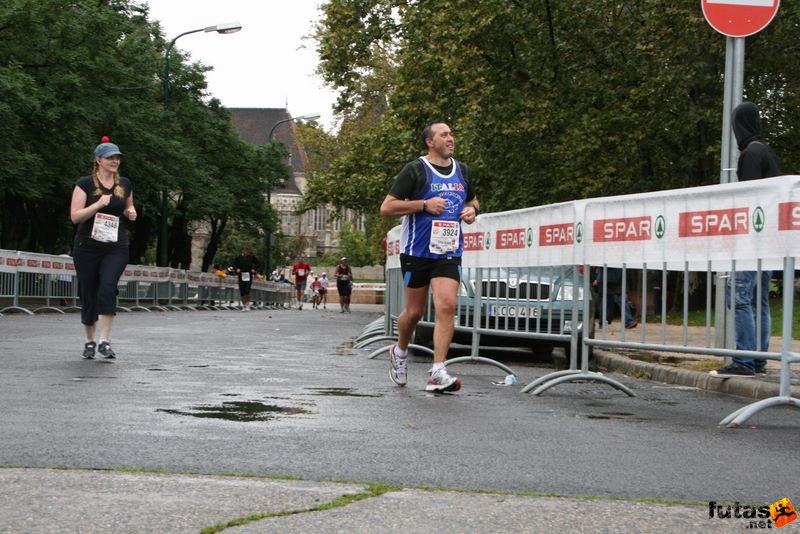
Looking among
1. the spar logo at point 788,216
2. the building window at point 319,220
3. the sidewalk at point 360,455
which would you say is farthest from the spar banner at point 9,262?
the building window at point 319,220

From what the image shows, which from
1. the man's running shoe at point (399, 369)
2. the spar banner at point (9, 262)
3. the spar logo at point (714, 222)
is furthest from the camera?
the spar banner at point (9, 262)

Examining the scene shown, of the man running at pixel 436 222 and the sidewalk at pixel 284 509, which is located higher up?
the man running at pixel 436 222

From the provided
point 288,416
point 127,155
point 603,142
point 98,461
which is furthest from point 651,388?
point 127,155

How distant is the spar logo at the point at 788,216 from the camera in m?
8.18

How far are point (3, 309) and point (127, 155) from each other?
20456mm

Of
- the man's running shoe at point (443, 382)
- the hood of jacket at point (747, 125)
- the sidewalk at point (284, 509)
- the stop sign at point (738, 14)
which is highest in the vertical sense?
the stop sign at point (738, 14)

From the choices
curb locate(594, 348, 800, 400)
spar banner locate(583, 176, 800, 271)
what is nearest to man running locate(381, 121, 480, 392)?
spar banner locate(583, 176, 800, 271)

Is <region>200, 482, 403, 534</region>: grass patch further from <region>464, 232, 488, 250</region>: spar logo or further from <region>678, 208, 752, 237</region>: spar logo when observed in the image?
<region>464, 232, 488, 250</region>: spar logo

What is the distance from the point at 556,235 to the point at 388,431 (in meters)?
3.99

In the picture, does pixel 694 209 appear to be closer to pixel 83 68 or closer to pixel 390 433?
pixel 390 433

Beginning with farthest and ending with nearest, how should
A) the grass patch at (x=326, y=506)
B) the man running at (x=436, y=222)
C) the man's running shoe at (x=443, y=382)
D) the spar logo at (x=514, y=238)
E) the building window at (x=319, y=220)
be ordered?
the building window at (x=319, y=220), the spar logo at (x=514, y=238), the man running at (x=436, y=222), the man's running shoe at (x=443, y=382), the grass patch at (x=326, y=506)

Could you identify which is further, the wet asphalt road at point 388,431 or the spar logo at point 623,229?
the spar logo at point 623,229

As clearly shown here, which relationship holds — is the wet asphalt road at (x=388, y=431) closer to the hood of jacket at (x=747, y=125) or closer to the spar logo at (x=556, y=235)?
the spar logo at (x=556, y=235)

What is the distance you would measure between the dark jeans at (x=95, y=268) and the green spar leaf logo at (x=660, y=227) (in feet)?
16.6
